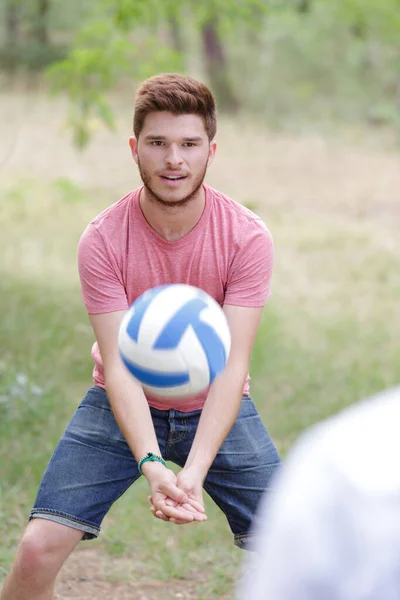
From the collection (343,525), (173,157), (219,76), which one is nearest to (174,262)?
(173,157)

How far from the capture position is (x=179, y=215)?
3.32 metres

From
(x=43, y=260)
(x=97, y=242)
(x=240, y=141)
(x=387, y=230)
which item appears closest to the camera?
(x=97, y=242)

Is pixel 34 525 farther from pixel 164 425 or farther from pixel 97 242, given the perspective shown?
pixel 97 242

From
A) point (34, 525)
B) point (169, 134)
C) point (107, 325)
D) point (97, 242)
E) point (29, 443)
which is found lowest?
point (29, 443)

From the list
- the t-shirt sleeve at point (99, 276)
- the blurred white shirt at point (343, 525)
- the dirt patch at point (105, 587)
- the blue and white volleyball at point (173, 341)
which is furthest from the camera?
the dirt patch at point (105, 587)

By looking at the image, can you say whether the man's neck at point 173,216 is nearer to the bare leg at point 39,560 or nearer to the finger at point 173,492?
the finger at point 173,492

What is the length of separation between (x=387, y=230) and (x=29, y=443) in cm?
743

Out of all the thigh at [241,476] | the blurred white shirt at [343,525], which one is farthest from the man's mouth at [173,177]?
the blurred white shirt at [343,525]

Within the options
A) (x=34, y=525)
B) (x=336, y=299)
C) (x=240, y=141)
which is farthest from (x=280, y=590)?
(x=240, y=141)

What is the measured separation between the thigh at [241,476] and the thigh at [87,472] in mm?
293

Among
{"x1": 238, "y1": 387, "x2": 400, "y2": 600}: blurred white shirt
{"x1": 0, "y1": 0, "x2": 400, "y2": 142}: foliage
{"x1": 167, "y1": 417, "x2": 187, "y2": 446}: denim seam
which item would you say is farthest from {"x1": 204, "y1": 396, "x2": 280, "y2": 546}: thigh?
{"x1": 0, "y1": 0, "x2": 400, "y2": 142}: foliage

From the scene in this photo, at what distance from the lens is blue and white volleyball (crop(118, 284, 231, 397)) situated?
8.38ft

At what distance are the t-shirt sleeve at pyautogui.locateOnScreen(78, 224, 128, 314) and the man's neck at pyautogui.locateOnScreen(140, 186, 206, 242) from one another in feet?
0.62

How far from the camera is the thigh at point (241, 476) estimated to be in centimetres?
333
